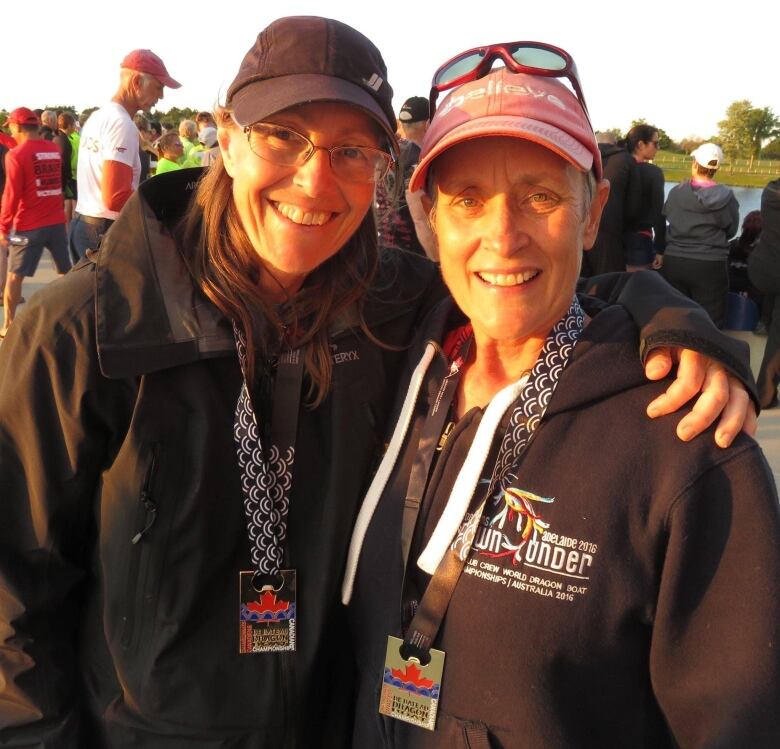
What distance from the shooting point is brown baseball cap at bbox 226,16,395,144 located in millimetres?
1602

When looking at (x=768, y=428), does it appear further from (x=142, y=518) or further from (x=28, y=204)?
(x=28, y=204)

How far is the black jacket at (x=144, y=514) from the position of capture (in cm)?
157

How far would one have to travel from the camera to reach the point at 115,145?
235 inches

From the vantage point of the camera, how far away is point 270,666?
1706 millimetres

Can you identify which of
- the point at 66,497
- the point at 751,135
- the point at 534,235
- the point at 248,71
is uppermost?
the point at 751,135

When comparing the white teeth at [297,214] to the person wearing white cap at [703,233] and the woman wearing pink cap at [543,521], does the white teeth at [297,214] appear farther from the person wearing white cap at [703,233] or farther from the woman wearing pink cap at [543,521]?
the person wearing white cap at [703,233]

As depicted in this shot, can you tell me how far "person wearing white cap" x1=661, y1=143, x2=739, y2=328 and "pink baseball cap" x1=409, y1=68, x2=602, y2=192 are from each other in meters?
6.39

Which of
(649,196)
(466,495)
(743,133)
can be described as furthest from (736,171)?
(466,495)

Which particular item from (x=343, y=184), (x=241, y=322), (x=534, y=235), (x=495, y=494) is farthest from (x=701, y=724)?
(x=343, y=184)

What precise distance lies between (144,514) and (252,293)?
1.82 feet

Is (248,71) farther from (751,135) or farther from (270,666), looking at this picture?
(751,135)

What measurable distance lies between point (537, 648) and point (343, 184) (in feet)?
3.59

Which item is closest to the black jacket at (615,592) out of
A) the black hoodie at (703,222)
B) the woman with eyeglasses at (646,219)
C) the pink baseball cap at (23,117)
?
the woman with eyeglasses at (646,219)

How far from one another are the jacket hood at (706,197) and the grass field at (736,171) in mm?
13409
